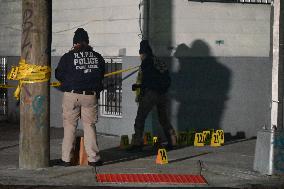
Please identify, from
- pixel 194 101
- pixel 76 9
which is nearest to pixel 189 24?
pixel 194 101

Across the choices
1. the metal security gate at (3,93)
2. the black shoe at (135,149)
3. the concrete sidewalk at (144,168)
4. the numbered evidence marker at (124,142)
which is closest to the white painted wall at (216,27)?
the numbered evidence marker at (124,142)

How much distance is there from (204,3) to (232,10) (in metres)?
0.73

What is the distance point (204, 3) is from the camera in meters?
15.0

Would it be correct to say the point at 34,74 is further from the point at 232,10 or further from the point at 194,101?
the point at 232,10

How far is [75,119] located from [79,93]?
1.26 feet

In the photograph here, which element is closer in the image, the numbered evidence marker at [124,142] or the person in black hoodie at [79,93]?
the person in black hoodie at [79,93]

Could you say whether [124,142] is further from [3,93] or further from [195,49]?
[3,93]

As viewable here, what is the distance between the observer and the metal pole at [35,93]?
10422 millimetres

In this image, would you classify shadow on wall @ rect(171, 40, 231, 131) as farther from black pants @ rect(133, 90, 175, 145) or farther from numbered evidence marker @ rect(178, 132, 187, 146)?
black pants @ rect(133, 90, 175, 145)

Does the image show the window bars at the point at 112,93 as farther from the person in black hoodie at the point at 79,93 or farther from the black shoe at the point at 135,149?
the person in black hoodie at the point at 79,93

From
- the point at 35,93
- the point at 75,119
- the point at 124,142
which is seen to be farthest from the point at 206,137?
the point at 35,93

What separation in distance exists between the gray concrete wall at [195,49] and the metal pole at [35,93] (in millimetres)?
4082

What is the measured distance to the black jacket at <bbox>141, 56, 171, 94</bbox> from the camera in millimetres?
12766

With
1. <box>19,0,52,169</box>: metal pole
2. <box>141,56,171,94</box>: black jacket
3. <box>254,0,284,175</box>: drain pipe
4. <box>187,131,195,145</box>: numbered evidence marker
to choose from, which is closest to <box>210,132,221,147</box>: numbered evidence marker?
<box>187,131,195,145</box>: numbered evidence marker
